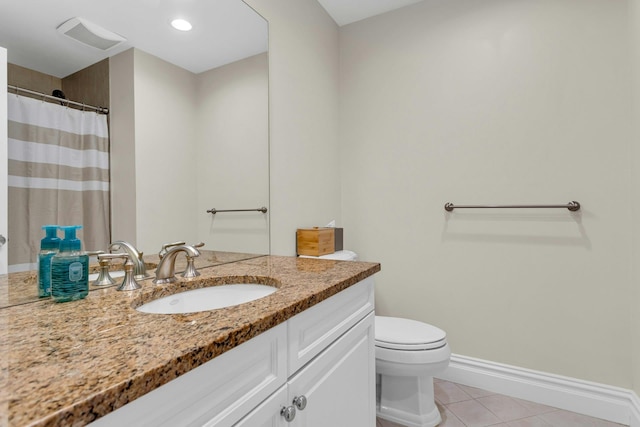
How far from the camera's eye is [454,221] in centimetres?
203

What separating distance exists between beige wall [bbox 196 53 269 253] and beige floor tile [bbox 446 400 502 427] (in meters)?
1.29

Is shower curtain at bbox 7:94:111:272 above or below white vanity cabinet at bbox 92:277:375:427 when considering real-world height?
above

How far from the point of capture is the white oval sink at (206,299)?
3.15 ft

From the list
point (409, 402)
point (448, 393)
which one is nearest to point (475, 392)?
point (448, 393)

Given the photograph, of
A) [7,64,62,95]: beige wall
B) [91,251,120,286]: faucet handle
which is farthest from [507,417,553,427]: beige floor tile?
[7,64,62,95]: beige wall

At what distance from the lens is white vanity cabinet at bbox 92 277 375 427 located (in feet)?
1.81

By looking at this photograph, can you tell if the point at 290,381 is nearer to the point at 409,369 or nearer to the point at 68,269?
the point at 68,269

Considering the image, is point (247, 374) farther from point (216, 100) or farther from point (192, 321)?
point (216, 100)

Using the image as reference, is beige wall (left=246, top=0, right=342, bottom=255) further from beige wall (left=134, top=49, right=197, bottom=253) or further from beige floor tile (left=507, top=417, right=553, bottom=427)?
beige floor tile (left=507, top=417, right=553, bottom=427)

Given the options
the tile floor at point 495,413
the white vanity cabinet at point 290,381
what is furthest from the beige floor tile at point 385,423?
the white vanity cabinet at point 290,381

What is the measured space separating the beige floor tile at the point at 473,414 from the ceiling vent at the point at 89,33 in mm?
2143

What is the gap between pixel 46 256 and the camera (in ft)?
2.67

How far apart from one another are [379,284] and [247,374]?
5.51 ft

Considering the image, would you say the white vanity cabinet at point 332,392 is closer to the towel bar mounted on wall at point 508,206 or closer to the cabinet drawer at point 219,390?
the cabinet drawer at point 219,390
